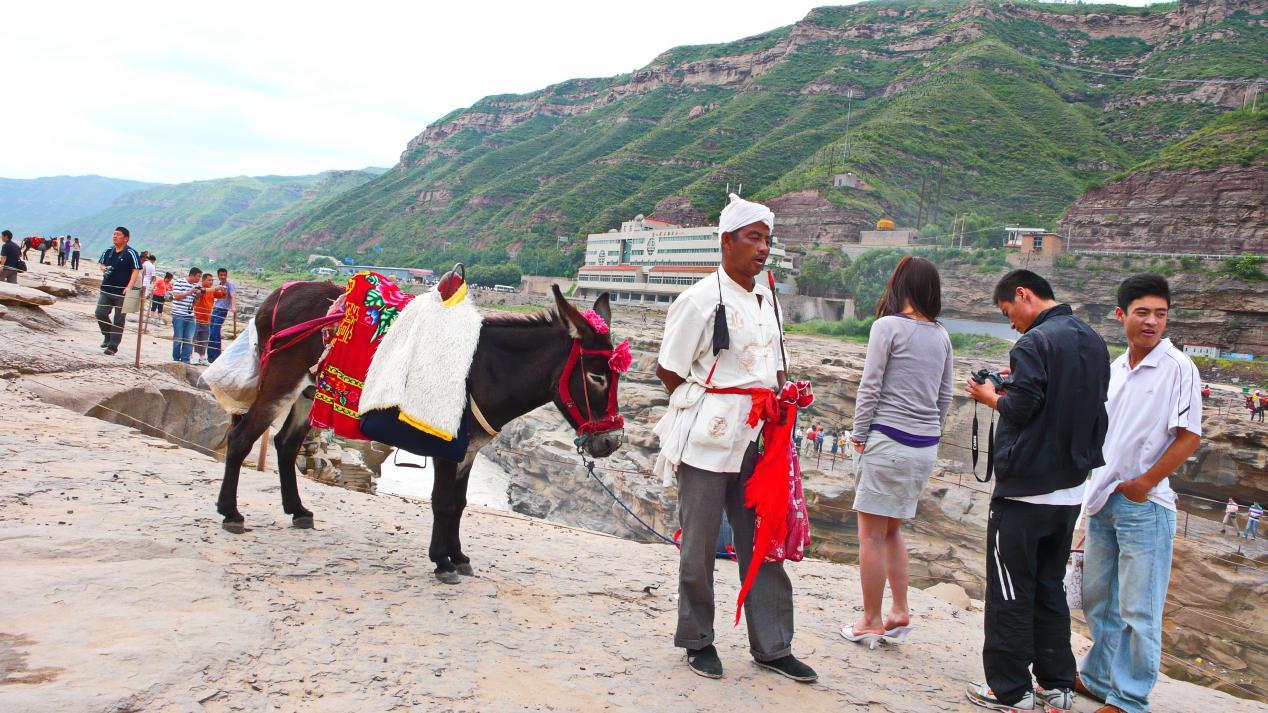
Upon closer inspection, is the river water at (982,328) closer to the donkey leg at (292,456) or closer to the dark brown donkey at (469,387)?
the dark brown donkey at (469,387)

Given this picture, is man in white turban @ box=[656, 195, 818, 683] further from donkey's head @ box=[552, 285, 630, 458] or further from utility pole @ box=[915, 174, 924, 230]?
utility pole @ box=[915, 174, 924, 230]

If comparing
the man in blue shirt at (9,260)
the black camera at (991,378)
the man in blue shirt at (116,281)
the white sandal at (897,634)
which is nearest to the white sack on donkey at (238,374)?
the white sandal at (897,634)

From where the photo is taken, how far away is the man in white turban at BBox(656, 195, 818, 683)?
313 cm

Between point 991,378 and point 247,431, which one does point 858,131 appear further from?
point 247,431

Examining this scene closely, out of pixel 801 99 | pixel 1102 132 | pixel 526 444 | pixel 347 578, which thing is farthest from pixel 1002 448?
pixel 801 99

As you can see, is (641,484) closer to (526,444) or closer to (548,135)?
(526,444)

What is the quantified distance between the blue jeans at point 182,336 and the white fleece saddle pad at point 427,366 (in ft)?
33.4

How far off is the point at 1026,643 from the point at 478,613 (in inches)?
110

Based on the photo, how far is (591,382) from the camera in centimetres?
402

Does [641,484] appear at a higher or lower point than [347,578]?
lower

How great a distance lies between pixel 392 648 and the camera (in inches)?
127

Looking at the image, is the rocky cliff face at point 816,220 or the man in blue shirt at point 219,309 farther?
the rocky cliff face at point 816,220

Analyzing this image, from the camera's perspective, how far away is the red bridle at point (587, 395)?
399 centimetres

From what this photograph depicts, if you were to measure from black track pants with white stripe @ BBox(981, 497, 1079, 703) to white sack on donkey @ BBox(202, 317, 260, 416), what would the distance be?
486cm
